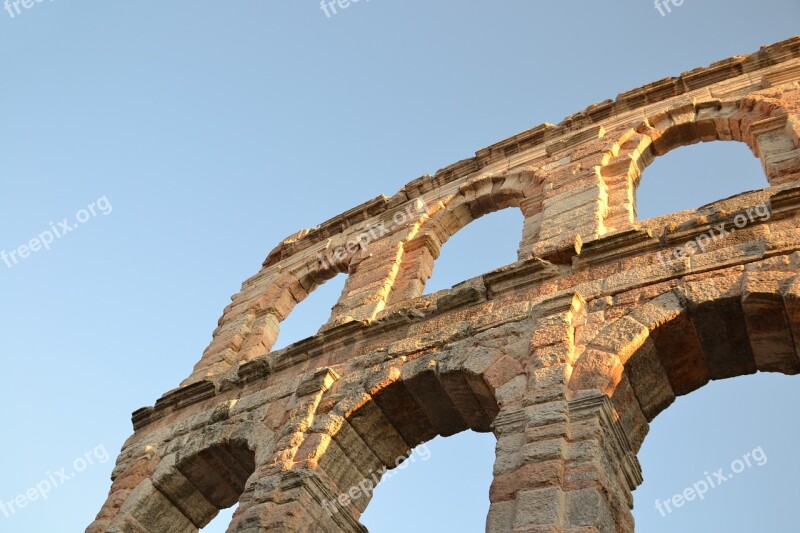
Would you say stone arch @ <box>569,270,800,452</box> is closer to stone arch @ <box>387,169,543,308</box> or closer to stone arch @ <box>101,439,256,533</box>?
stone arch @ <box>387,169,543,308</box>

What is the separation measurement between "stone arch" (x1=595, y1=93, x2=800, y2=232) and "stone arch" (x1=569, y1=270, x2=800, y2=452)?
2.22m

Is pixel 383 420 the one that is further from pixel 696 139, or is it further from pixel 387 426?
pixel 696 139

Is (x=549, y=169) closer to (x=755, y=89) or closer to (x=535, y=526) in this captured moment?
(x=755, y=89)

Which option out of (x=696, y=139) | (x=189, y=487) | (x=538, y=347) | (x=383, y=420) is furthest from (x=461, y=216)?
(x=189, y=487)

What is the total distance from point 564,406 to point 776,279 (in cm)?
207

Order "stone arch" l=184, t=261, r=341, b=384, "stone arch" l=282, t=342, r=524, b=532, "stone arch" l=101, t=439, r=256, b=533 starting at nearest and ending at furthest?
"stone arch" l=282, t=342, r=524, b=532, "stone arch" l=101, t=439, r=256, b=533, "stone arch" l=184, t=261, r=341, b=384

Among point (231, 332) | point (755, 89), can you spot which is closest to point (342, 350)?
point (231, 332)

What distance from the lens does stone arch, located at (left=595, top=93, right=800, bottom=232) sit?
8.79 m

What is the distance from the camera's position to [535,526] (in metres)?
5.02

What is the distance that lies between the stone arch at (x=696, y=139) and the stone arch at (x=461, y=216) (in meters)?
0.99

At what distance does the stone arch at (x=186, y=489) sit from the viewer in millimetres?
8500

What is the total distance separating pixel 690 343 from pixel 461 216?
544cm

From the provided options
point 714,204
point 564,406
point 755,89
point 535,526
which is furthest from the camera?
point 755,89

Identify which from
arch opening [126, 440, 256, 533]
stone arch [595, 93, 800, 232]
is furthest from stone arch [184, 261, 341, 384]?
stone arch [595, 93, 800, 232]
